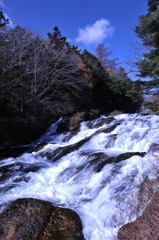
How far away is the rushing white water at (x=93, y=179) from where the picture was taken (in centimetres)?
397

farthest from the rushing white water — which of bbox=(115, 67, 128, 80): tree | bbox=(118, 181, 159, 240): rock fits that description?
bbox=(115, 67, 128, 80): tree

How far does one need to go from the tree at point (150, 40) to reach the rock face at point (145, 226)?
903 cm

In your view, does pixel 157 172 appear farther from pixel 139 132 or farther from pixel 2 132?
pixel 2 132

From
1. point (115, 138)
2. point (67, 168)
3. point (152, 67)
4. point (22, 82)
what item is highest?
point (152, 67)

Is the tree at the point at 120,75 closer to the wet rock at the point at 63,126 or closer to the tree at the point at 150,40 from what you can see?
the tree at the point at 150,40

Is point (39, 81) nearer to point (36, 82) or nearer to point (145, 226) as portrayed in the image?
point (36, 82)

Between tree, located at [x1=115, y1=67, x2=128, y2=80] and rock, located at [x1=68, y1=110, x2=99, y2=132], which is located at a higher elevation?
tree, located at [x1=115, y1=67, x2=128, y2=80]

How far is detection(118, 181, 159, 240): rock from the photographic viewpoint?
124 inches

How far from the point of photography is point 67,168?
6.88 meters

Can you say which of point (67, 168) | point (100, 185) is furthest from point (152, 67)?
point (100, 185)

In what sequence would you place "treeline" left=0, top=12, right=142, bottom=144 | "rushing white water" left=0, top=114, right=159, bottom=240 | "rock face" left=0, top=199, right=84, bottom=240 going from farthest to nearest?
1. "treeline" left=0, top=12, right=142, bottom=144
2. "rushing white water" left=0, top=114, right=159, bottom=240
3. "rock face" left=0, top=199, right=84, bottom=240

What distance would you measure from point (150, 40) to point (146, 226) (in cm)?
1241

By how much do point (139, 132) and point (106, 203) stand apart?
17.1ft

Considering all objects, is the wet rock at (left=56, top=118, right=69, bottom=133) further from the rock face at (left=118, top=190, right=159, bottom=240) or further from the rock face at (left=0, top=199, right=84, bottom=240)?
the rock face at (left=118, top=190, right=159, bottom=240)
